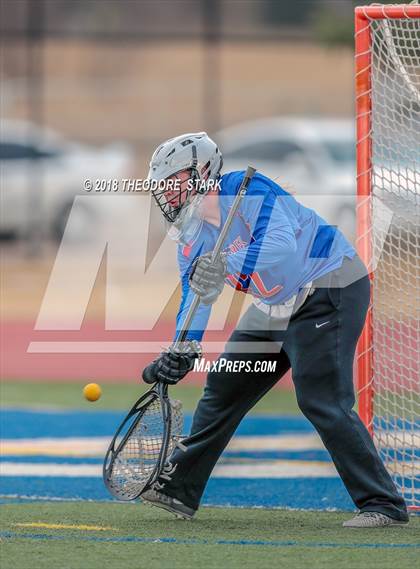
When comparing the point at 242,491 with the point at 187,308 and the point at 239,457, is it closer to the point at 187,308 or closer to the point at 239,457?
the point at 239,457

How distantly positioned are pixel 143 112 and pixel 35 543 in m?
26.2

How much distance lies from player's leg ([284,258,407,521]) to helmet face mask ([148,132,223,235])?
690 mm

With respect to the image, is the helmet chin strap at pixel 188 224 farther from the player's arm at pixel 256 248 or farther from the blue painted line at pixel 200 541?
the blue painted line at pixel 200 541

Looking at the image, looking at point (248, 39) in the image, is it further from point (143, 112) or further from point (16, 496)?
point (16, 496)

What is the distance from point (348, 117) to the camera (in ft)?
86.7

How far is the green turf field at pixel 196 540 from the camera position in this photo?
5.09m

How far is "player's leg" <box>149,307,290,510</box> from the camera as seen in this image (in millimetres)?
6129

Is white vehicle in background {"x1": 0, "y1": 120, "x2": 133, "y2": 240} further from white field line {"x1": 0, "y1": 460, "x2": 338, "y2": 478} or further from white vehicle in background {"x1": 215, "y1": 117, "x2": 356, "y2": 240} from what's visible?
white field line {"x1": 0, "y1": 460, "x2": 338, "y2": 478}

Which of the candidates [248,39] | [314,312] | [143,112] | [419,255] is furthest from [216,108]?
[314,312]

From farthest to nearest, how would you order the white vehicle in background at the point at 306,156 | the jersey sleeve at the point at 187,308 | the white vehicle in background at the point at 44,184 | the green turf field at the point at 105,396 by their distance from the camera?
the white vehicle in background at the point at 44,184 < the white vehicle in background at the point at 306,156 < the green turf field at the point at 105,396 < the jersey sleeve at the point at 187,308

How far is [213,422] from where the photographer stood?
618 cm

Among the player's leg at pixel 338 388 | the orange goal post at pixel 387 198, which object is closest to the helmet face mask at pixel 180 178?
the player's leg at pixel 338 388

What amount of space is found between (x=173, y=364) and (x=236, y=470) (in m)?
2.08

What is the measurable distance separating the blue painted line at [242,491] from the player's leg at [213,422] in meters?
0.58
